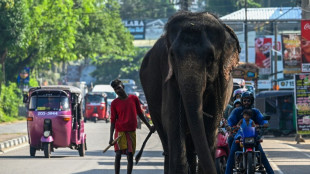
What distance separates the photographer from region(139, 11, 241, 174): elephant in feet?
28.6

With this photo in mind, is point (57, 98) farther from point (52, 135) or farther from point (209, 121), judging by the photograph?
point (209, 121)

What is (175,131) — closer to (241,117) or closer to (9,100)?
(241,117)

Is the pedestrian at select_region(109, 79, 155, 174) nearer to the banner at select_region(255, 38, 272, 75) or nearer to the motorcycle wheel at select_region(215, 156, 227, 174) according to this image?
the motorcycle wheel at select_region(215, 156, 227, 174)

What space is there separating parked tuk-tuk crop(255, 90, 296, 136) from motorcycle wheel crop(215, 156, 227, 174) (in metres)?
22.6

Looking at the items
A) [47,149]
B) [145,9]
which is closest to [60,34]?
[47,149]

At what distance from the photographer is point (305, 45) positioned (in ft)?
91.4

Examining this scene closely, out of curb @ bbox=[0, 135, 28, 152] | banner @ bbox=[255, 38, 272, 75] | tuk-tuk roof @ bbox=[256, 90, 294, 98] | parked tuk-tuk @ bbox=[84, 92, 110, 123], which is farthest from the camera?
banner @ bbox=[255, 38, 272, 75]

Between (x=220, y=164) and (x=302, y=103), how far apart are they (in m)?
17.4

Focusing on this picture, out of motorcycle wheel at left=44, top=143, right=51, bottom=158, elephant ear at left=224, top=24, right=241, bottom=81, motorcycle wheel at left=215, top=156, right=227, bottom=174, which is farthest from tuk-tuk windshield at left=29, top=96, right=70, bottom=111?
elephant ear at left=224, top=24, right=241, bottom=81

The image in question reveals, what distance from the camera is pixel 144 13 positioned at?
11588cm

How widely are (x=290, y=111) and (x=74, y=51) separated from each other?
2174cm

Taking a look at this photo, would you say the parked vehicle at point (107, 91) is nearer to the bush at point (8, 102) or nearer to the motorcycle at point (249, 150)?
the bush at point (8, 102)

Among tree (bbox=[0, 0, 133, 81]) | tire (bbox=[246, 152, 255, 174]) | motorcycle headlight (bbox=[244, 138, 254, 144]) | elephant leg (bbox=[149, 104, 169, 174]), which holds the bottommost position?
tire (bbox=[246, 152, 255, 174])

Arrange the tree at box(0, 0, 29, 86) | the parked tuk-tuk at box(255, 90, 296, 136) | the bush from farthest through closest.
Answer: the bush < the tree at box(0, 0, 29, 86) < the parked tuk-tuk at box(255, 90, 296, 136)
